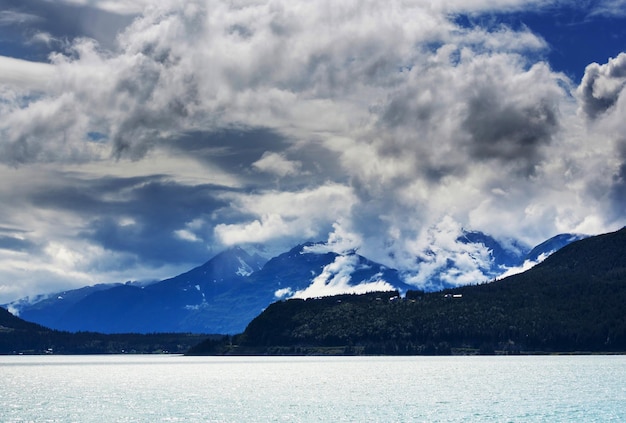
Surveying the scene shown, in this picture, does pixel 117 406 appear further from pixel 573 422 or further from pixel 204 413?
pixel 573 422

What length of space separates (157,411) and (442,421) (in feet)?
170

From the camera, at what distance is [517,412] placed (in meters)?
147

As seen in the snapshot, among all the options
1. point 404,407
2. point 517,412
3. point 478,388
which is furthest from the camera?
point 478,388

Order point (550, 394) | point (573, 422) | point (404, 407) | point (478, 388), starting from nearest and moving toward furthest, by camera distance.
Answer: point (573, 422), point (404, 407), point (550, 394), point (478, 388)

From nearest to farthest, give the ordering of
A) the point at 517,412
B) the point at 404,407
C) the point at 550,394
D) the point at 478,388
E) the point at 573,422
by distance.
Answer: the point at 573,422
the point at 517,412
the point at 404,407
the point at 550,394
the point at 478,388

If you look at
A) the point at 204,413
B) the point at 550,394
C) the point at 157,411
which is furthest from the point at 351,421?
the point at 550,394

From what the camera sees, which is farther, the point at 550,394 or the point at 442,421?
the point at 550,394

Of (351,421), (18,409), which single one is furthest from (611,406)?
(18,409)

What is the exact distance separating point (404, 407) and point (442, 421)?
23.3 m

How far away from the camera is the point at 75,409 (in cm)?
16050

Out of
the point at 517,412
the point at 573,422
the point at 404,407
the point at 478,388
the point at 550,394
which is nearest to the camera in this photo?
the point at 573,422

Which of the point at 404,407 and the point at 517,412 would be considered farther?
the point at 404,407

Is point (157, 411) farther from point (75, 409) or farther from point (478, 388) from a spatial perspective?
point (478, 388)

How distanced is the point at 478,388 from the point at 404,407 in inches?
1852
